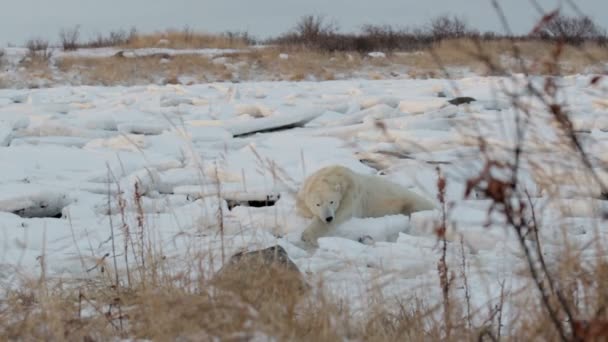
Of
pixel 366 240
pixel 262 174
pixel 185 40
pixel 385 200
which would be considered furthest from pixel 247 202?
pixel 185 40

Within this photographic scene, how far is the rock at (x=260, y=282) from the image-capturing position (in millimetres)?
2336

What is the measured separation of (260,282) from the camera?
2.41 meters

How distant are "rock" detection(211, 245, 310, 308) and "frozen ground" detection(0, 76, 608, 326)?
20 centimetres

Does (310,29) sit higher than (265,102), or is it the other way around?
(310,29)

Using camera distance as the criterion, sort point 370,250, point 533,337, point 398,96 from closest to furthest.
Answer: point 533,337, point 370,250, point 398,96

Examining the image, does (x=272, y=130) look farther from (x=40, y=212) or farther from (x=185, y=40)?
(x=185, y=40)

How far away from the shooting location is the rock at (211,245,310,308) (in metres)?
2.34

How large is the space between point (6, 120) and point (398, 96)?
457 cm

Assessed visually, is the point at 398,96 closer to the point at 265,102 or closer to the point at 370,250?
the point at 265,102

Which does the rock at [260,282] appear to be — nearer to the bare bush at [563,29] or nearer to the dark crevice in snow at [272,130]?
the bare bush at [563,29]

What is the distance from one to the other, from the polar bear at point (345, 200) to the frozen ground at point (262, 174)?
10 centimetres

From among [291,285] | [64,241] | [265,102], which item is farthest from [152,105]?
[291,285]

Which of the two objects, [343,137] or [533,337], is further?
[343,137]

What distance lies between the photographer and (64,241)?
13.9 ft
